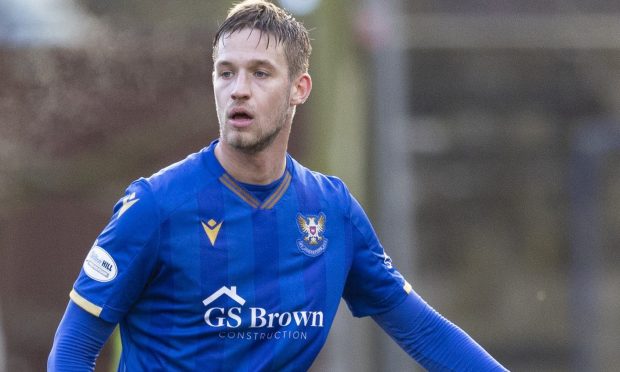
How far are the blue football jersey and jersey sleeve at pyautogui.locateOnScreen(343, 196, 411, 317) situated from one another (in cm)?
8

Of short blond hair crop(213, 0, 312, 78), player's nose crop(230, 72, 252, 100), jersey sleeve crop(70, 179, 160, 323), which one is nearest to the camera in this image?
jersey sleeve crop(70, 179, 160, 323)

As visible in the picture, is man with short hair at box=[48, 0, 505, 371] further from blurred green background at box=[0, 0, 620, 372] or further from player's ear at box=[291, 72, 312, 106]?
blurred green background at box=[0, 0, 620, 372]

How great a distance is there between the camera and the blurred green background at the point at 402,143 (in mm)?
7848

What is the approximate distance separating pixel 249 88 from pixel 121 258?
2.09ft

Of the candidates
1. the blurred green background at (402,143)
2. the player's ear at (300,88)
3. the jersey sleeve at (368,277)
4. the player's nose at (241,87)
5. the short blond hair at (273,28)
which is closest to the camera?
the player's nose at (241,87)

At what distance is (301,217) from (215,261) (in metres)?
0.34

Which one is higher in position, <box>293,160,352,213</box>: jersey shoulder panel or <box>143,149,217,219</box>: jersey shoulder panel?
<box>293,160,352,213</box>: jersey shoulder panel

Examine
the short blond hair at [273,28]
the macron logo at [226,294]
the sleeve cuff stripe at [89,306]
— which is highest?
the short blond hair at [273,28]

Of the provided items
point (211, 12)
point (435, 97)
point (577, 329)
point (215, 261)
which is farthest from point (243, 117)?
point (577, 329)

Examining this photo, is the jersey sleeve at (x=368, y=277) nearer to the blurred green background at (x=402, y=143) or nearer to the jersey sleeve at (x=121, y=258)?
the jersey sleeve at (x=121, y=258)

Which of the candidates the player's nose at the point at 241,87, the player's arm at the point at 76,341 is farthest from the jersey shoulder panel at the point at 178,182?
the player's arm at the point at 76,341

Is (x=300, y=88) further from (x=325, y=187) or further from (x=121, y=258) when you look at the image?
(x=121, y=258)

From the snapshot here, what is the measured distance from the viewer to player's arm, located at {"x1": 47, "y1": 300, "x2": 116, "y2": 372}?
3.42 metres

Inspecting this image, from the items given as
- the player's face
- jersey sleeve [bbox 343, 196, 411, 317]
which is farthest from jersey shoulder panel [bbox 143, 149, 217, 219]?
jersey sleeve [bbox 343, 196, 411, 317]
